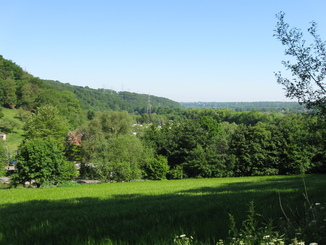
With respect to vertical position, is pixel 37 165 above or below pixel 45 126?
below

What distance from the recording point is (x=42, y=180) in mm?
34562

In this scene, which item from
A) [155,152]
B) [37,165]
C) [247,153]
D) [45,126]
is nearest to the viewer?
[37,165]

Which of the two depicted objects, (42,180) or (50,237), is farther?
(42,180)

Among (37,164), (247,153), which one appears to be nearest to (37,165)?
(37,164)

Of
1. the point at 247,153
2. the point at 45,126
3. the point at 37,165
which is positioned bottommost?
the point at 37,165

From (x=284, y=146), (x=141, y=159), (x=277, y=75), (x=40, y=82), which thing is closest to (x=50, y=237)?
(x=277, y=75)

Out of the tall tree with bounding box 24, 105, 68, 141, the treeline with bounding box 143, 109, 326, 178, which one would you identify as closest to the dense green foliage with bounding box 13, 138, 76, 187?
the tall tree with bounding box 24, 105, 68, 141

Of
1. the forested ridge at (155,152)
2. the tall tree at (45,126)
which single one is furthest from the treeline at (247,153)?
the tall tree at (45,126)

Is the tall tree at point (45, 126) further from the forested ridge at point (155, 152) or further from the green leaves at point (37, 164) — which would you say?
the green leaves at point (37, 164)

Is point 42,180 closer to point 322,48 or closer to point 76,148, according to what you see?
point 76,148

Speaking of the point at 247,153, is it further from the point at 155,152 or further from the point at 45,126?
the point at 45,126

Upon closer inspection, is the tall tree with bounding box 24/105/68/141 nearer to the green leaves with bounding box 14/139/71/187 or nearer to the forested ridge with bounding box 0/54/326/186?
the forested ridge with bounding box 0/54/326/186

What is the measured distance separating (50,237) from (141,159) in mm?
43908

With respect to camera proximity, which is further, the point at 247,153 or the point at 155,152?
the point at 155,152
